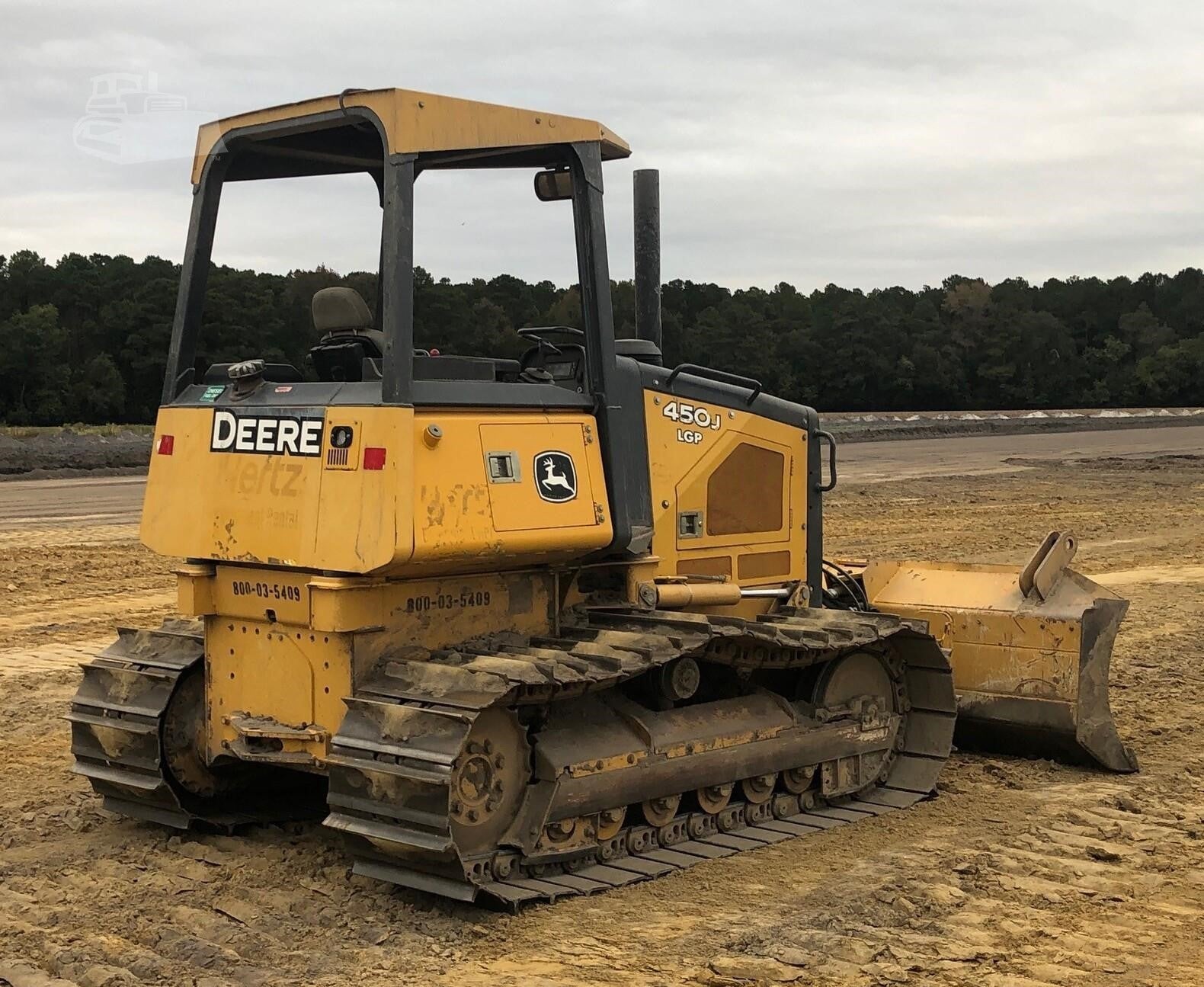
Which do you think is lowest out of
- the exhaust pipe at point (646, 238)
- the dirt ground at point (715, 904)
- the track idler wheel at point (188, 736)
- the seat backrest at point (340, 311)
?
the dirt ground at point (715, 904)

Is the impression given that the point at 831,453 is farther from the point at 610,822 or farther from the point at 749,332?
the point at 749,332

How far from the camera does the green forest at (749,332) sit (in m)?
7.40

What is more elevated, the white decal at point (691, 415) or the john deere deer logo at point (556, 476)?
the white decal at point (691, 415)

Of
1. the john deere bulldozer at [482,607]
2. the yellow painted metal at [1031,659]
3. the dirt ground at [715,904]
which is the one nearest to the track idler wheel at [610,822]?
the john deere bulldozer at [482,607]

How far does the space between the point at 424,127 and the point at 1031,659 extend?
4.64 metres

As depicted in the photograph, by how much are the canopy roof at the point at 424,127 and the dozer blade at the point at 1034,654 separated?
141 inches

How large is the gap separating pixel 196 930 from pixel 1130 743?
5730 mm

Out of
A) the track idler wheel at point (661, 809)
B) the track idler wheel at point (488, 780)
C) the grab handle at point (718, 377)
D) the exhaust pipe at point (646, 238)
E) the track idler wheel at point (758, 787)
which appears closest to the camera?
the track idler wheel at point (488, 780)

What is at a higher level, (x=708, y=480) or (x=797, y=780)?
(x=708, y=480)

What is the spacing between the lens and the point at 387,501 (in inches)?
236

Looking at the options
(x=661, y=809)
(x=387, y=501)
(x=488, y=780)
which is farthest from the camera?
(x=661, y=809)

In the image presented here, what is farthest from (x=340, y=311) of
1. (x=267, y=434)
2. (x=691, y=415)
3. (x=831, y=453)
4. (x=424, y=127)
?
(x=831, y=453)

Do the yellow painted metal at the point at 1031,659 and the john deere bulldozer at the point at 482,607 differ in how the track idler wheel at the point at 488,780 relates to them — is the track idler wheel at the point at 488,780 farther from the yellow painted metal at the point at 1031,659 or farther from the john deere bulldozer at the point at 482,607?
the yellow painted metal at the point at 1031,659

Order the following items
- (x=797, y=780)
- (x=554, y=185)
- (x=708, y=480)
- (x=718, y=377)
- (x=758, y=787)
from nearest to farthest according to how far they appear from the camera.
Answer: (x=554, y=185) → (x=758, y=787) → (x=797, y=780) → (x=708, y=480) → (x=718, y=377)
